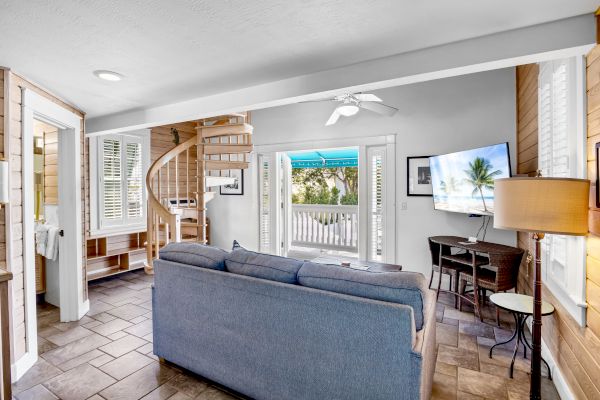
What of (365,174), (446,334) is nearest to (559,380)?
(446,334)

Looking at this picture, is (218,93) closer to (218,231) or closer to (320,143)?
(320,143)

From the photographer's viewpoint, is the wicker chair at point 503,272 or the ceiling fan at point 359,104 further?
the ceiling fan at point 359,104

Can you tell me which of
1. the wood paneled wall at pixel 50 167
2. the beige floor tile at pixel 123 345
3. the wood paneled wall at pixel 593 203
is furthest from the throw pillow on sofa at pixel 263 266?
the wood paneled wall at pixel 50 167

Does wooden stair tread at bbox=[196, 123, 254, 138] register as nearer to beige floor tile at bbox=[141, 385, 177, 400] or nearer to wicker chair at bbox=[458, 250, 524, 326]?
beige floor tile at bbox=[141, 385, 177, 400]

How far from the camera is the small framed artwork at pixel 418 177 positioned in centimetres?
426

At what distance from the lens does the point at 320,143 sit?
500cm

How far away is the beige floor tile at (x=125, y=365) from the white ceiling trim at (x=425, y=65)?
85.9 inches

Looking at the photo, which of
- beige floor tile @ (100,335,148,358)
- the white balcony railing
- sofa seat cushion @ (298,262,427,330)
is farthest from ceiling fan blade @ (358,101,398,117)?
beige floor tile @ (100,335,148,358)

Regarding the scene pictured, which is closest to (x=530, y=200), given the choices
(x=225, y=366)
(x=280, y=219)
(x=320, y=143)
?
(x=225, y=366)

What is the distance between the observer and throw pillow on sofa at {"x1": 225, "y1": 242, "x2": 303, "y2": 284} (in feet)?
6.40

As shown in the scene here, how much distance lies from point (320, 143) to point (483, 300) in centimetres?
304

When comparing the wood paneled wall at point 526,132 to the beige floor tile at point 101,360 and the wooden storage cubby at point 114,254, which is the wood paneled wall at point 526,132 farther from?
the wooden storage cubby at point 114,254

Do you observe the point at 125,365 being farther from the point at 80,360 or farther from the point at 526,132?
the point at 526,132

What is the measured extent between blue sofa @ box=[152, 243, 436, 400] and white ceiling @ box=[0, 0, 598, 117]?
1.34 metres
